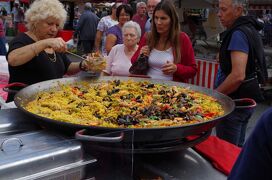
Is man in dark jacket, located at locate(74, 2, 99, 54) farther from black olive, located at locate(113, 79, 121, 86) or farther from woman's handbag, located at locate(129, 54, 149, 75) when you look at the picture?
black olive, located at locate(113, 79, 121, 86)

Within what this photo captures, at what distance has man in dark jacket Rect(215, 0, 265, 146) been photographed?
2785mm

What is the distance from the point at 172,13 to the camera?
323cm

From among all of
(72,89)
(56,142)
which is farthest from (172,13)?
(56,142)

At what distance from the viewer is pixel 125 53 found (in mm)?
3982

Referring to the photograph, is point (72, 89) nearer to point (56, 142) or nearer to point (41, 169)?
point (56, 142)

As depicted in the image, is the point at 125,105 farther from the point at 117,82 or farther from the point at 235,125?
the point at 235,125

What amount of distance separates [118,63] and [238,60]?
4.89ft

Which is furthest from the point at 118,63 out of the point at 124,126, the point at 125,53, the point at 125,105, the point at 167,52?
the point at 124,126

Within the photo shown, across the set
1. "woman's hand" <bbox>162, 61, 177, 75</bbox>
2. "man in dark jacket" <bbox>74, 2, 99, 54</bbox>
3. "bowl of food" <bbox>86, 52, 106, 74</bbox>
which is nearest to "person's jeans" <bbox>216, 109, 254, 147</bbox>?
"woman's hand" <bbox>162, 61, 177, 75</bbox>

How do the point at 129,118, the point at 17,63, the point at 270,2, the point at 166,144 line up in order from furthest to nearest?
1. the point at 270,2
2. the point at 17,63
3. the point at 129,118
4. the point at 166,144

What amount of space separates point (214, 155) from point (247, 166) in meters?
1.20

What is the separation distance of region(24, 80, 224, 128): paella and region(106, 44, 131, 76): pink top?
2.96 feet

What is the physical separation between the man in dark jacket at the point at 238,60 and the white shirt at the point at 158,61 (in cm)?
50

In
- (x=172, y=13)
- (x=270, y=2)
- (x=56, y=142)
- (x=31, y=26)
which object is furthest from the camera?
(x=270, y=2)
